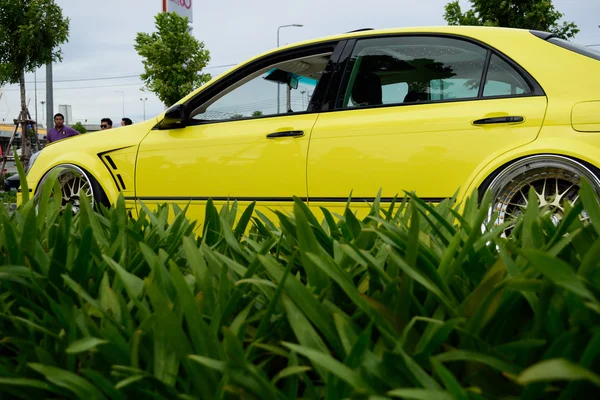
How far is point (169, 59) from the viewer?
24797 mm

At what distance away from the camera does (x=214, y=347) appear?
0.88m

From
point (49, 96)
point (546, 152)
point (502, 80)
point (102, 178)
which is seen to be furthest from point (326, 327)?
point (49, 96)

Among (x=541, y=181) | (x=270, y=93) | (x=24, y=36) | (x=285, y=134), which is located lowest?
(x=541, y=181)

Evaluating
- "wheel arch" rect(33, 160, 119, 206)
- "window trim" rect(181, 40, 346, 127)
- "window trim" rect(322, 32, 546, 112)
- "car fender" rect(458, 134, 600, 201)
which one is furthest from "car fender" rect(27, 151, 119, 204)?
"car fender" rect(458, 134, 600, 201)

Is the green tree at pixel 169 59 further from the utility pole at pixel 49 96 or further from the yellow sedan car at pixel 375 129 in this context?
the yellow sedan car at pixel 375 129

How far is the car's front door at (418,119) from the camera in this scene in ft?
13.1

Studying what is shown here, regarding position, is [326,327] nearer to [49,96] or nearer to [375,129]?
[375,129]

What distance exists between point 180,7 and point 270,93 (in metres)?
24.7

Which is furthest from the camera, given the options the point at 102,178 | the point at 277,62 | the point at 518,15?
the point at 518,15

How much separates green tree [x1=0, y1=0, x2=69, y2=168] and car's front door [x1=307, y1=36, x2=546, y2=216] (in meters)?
22.4

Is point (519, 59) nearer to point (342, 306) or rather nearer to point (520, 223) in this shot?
point (520, 223)

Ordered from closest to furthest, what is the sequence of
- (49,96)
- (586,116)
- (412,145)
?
(586,116) → (412,145) → (49,96)

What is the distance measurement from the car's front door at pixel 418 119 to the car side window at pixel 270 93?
337 mm

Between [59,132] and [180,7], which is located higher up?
[180,7]
